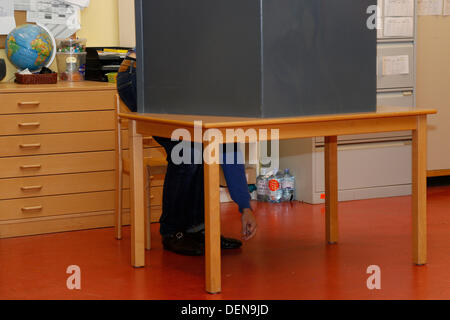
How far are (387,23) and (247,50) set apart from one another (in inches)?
83.4

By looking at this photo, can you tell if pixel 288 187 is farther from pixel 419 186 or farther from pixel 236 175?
pixel 419 186

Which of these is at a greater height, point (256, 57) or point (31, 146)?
point (256, 57)

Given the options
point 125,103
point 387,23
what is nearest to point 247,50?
point 125,103

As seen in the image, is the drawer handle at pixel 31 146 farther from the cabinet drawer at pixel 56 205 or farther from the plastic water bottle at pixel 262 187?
the plastic water bottle at pixel 262 187

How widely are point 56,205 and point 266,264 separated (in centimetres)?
129

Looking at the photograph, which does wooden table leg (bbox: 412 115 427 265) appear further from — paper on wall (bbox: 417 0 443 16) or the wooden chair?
paper on wall (bbox: 417 0 443 16)

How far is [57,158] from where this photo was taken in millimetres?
3785

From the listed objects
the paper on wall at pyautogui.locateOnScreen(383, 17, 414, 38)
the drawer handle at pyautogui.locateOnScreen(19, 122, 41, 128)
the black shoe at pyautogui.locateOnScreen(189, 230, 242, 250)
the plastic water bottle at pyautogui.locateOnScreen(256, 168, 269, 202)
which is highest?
the paper on wall at pyautogui.locateOnScreen(383, 17, 414, 38)

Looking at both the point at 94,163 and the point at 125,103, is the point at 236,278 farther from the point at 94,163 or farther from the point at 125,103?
the point at 94,163

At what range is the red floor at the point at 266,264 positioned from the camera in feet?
8.81

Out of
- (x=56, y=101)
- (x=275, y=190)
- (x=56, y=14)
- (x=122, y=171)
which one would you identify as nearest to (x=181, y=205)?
(x=122, y=171)

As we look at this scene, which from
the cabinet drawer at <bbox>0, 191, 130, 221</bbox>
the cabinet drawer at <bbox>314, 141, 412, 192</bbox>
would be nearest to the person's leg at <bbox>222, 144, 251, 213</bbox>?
the cabinet drawer at <bbox>0, 191, 130, 221</bbox>

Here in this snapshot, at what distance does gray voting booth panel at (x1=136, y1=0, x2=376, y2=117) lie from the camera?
250 centimetres

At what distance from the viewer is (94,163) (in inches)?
152
